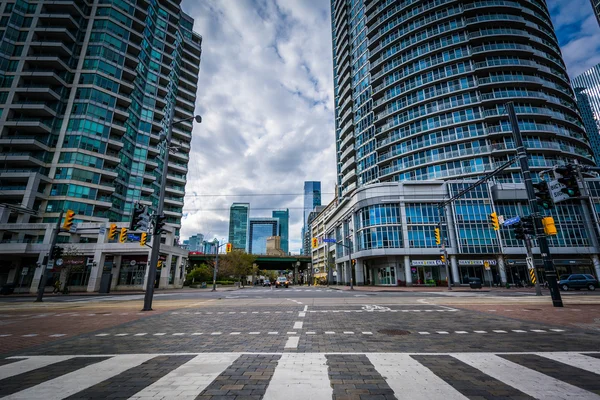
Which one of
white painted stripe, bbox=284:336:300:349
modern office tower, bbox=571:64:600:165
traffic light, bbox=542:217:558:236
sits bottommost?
white painted stripe, bbox=284:336:300:349

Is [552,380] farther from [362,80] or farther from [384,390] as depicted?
[362,80]

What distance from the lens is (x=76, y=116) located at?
153 feet

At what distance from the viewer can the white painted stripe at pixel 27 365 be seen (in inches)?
163

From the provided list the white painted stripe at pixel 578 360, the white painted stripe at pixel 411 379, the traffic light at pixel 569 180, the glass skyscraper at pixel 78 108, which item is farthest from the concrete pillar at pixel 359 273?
the white painted stripe at pixel 411 379

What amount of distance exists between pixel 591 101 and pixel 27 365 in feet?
792

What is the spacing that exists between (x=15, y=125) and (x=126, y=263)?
101ft

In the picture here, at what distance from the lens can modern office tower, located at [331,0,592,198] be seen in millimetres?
46719

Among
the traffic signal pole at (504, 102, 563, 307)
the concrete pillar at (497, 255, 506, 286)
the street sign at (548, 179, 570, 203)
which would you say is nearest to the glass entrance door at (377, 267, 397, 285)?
the concrete pillar at (497, 255, 506, 286)

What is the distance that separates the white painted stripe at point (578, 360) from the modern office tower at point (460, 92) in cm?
4788

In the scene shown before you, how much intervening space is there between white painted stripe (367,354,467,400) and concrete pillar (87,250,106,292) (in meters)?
43.2

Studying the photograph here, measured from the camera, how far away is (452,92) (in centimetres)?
4916

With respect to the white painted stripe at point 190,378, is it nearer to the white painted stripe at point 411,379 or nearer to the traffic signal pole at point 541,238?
the white painted stripe at point 411,379

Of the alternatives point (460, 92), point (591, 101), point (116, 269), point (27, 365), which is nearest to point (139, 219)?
point (27, 365)

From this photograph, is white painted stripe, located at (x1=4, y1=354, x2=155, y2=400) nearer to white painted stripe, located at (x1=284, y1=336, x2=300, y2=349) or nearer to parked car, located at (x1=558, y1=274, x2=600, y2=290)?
white painted stripe, located at (x1=284, y1=336, x2=300, y2=349)
